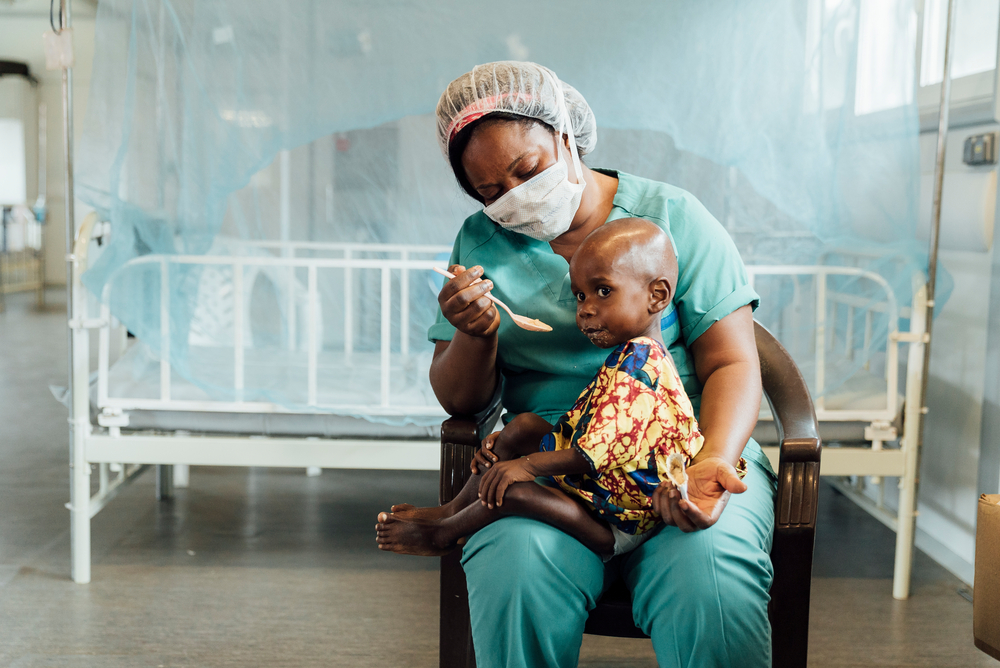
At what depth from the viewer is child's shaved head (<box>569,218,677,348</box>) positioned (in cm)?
113

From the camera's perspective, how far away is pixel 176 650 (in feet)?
6.02

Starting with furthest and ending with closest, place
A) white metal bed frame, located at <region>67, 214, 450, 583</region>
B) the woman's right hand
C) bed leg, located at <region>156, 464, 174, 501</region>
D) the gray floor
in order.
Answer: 1. bed leg, located at <region>156, 464, 174, 501</region>
2. white metal bed frame, located at <region>67, 214, 450, 583</region>
3. the gray floor
4. the woman's right hand

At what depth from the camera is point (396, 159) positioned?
2047 millimetres

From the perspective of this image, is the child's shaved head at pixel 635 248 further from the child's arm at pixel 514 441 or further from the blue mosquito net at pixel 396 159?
the blue mosquito net at pixel 396 159

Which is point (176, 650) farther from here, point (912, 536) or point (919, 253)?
point (919, 253)

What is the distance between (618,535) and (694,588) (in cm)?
14

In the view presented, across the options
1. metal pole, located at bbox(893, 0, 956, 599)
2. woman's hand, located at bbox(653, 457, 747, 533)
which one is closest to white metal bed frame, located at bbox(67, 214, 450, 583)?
woman's hand, located at bbox(653, 457, 747, 533)

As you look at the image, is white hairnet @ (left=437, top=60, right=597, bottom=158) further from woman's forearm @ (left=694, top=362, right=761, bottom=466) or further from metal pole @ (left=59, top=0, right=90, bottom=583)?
metal pole @ (left=59, top=0, right=90, bottom=583)

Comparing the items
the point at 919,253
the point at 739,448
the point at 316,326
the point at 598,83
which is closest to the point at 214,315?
the point at 316,326

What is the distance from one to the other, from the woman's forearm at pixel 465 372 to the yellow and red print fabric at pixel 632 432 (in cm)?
20

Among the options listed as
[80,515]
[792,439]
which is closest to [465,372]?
[792,439]

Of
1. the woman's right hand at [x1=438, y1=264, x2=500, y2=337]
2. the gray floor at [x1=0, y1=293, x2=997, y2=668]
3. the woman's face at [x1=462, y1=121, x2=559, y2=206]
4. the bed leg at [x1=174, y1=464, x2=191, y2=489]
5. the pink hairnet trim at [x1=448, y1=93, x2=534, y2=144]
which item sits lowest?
the gray floor at [x1=0, y1=293, x2=997, y2=668]

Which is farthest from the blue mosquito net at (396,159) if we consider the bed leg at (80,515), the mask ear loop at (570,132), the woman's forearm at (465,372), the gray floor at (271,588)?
the woman's forearm at (465,372)

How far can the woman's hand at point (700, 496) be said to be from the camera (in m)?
1.04
